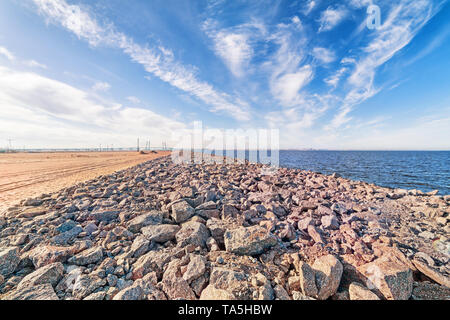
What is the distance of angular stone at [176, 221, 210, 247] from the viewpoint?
3.97 metres

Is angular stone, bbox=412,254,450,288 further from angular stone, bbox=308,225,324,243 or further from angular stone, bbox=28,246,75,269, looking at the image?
angular stone, bbox=28,246,75,269

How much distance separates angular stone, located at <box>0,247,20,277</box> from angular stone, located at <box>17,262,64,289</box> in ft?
2.33

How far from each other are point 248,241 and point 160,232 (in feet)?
7.58

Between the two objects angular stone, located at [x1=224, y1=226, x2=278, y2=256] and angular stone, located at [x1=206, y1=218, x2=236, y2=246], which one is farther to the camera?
angular stone, located at [x1=206, y1=218, x2=236, y2=246]

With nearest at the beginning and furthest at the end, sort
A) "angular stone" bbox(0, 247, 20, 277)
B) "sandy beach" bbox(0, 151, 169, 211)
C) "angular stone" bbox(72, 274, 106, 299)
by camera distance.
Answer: "angular stone" bbox(72, 274, 106, 299), "angular stone" bbox(0, 247, 20, 277), "sandy beach" bbox(0, 151, 169, 211)

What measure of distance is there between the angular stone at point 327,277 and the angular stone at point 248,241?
1.05 metres

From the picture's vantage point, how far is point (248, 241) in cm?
380

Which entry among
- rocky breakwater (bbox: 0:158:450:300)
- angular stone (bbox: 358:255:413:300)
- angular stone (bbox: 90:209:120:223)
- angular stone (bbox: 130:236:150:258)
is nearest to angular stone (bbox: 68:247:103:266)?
rocky breakwater (bbox: 0:158:450:300)

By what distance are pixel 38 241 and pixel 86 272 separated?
220cm

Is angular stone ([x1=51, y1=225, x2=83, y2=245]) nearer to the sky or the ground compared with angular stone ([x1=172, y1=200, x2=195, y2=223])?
nearer to the ground

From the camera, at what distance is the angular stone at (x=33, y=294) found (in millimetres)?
2660

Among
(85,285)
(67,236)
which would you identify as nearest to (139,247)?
(85,285)

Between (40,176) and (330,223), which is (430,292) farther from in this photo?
(40,176)
